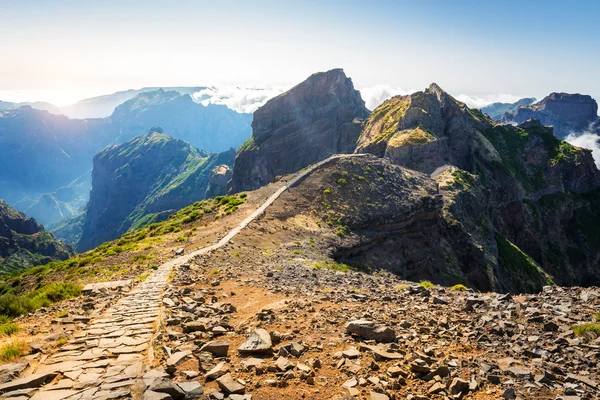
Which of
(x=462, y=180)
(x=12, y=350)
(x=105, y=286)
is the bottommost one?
(x=462, y=180)

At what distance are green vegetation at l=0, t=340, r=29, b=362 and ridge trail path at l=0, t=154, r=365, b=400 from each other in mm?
860

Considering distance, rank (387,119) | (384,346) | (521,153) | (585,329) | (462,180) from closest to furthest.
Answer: (384,346)
(585,329)
(462,180)
(387,119)
(521,153)

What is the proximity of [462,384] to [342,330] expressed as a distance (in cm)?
524

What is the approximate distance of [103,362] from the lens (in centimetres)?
1093

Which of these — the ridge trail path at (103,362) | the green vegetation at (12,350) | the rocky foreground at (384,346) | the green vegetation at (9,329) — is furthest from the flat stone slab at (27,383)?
the green vegetation at (9,329)

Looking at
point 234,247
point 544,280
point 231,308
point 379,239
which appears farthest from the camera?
point 544,280

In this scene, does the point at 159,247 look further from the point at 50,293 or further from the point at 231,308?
the point at 231,308

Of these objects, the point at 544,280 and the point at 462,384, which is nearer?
the point at 462,384

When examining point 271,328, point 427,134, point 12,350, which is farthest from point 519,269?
point 12,350

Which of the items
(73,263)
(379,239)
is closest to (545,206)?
(379,239)

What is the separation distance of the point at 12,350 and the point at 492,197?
159 meters

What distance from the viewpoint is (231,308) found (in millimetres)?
17859

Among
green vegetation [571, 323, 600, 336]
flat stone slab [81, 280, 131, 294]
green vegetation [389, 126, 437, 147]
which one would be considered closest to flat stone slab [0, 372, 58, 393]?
flat stone slab [81, 280, 131, 294]

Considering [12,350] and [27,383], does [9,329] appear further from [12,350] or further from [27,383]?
[27,383]
